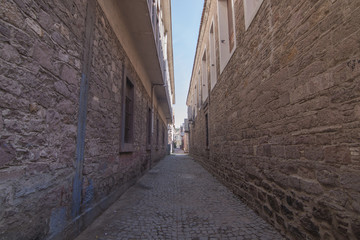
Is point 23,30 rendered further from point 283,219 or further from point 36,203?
point 283,219

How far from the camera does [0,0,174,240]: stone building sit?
1.53 metres

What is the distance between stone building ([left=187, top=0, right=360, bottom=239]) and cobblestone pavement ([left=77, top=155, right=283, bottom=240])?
12.5 inches

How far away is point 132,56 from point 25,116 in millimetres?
4312

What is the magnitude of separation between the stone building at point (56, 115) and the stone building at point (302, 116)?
2542mm

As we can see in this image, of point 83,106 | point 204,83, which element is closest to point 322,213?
point 83,106

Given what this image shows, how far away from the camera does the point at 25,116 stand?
1668 mm

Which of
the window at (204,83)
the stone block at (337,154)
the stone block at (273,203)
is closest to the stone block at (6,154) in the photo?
the stone block at (337,154)

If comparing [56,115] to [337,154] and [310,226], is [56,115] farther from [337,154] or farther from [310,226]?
[310,226]

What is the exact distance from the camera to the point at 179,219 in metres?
3.05

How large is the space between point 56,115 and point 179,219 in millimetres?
2195

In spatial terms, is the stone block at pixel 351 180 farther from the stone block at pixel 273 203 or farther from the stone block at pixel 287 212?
the stone block at pixel 273 203

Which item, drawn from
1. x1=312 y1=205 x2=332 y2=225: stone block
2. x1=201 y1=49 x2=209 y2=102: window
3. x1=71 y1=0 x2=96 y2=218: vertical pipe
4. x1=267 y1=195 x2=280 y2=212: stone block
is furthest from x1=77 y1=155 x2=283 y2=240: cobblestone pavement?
x1=201 y1=49 x2=209 y2=102: window

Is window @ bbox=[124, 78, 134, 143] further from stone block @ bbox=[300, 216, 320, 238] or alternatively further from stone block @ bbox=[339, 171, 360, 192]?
stone block @ bbox=[339, 171, 360, 192]

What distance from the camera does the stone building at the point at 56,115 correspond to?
1533 mm
